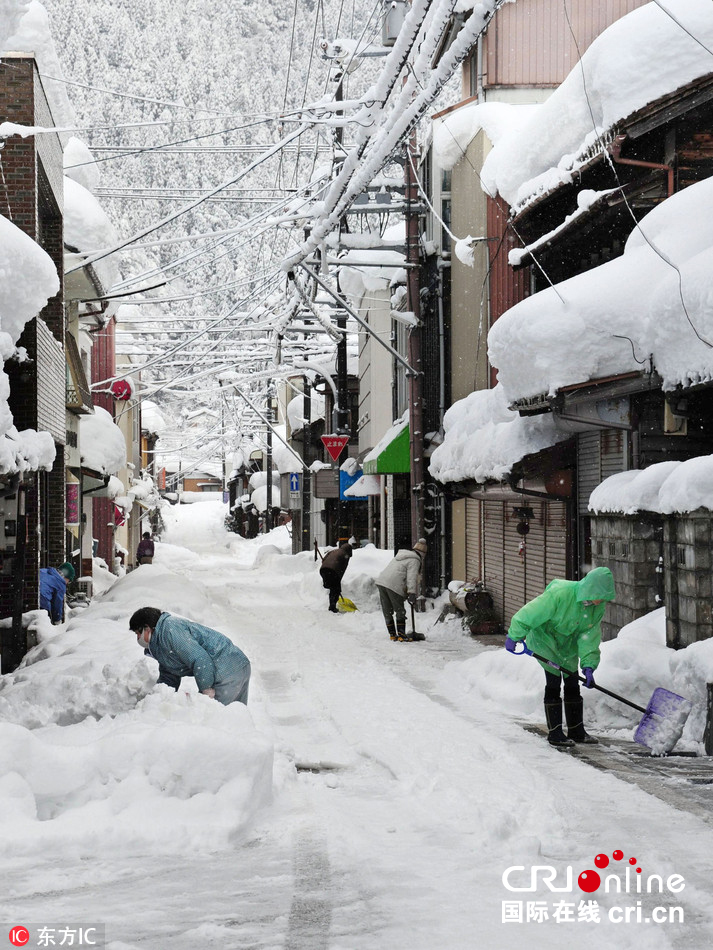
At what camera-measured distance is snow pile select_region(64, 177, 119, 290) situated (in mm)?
22047

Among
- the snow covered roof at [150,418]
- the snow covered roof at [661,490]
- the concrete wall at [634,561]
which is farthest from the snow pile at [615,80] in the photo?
the snow covered roof at [150,418]

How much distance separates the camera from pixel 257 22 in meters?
132

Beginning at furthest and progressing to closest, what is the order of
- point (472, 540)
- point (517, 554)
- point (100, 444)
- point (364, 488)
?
point (364, 488)
point (100, 444)
point (472, 540)
point (517, 554)

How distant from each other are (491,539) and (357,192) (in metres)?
7.09

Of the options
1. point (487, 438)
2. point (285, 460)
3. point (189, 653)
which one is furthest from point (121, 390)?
point (189, 653)

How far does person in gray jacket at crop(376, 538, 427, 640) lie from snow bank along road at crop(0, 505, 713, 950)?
7967 millimetres

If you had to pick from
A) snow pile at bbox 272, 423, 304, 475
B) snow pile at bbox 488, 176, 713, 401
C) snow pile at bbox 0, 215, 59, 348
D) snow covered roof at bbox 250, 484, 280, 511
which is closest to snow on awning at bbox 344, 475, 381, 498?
snow pile at bbox 272, 423, 304, 475

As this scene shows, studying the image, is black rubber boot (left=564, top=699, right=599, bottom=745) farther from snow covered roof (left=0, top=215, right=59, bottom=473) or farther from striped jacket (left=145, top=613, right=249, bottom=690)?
snow covered roof (left=0, top=215, right=59, bottom=473)

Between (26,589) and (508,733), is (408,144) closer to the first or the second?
(26,589)

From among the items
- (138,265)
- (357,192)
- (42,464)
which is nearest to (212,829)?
(42,464)

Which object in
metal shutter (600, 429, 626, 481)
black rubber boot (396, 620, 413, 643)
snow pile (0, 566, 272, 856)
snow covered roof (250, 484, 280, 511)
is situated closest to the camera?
snow pile (0, 566, 272, 856)

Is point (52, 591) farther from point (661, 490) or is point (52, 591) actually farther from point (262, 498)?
point (262, 498)

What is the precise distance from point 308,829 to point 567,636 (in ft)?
11.7

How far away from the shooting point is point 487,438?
55.9ft
